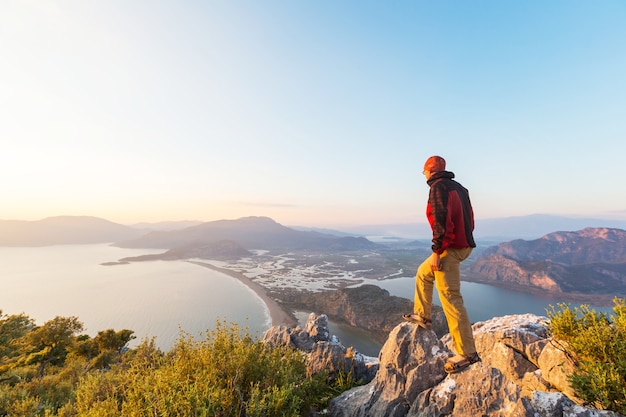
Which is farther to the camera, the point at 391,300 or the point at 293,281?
the point at 293,281

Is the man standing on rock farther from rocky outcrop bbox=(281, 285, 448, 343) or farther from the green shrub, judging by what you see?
rocky outcrop bbox=(281, 285, 448, 343)

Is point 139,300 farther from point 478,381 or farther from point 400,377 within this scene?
point 478,381

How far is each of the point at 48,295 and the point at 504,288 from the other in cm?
18130

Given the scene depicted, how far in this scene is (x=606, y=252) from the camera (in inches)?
7347

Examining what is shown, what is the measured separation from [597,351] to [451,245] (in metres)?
3.32

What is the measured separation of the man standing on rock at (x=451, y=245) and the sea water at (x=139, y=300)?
43299 millimetres

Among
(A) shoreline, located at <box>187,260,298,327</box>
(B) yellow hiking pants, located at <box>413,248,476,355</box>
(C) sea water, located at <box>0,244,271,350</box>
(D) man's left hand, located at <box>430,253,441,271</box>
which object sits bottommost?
(A) shoreline, located at <box>187,260,298,327</box>

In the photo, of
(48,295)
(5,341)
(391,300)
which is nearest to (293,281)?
(391,300)

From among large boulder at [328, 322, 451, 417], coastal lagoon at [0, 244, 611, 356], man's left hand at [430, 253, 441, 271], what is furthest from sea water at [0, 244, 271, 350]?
man's left hand at [430, 253, 441, 271]

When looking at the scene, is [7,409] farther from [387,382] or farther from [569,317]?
[569,317]

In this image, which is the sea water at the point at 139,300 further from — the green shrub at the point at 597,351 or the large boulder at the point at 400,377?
the green shrub at the point at 597,351

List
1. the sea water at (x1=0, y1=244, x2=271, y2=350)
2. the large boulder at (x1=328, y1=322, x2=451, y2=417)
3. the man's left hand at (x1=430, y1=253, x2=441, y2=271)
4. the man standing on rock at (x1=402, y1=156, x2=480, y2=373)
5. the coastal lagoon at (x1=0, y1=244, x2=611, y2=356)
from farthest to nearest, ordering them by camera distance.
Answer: the sea water at (x1=0, y1=244, x2=271, y2=350), the coastal lagoon at (x1=0, y1=244, x2=611, y2=356), the large boulder at (x1=328, y1=322, x2=451, y2=417), the man's left hand at (x1=430, y1=253, x2=441, y2=271), the man standing on rock at (x1=402, y1=156, x2=480, y2=373)

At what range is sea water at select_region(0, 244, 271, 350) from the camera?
62.0 metres

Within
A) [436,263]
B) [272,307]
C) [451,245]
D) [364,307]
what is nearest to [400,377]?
[436,263]
